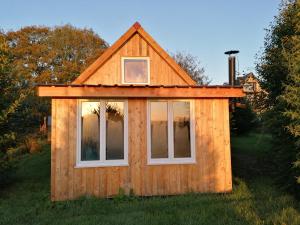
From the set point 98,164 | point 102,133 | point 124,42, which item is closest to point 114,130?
point 102,133

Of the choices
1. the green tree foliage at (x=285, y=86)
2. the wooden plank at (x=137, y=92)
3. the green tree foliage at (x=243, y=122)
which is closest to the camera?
the green tree foliage at (x=285, y=86)

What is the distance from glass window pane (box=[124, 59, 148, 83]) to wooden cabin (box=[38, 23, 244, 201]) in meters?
1.76

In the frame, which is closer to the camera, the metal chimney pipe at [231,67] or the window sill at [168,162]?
the window sill at [168,162]

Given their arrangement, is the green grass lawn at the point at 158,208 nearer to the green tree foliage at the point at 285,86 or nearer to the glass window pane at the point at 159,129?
the green tree foliage at the point at 285,86

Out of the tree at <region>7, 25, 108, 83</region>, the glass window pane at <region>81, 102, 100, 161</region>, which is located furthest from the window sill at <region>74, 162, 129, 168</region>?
the tree at <region>7, 25, 108, 83</region>

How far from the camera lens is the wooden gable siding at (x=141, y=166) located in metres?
8.27

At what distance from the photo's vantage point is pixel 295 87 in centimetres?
745

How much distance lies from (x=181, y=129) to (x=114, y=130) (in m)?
1.92

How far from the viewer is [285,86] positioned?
825 cm

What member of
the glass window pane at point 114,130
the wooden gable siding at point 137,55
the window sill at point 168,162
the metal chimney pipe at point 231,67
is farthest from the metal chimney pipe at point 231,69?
the glass window pane at point 114,130

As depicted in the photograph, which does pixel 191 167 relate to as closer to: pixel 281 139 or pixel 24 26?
pixel 281 139

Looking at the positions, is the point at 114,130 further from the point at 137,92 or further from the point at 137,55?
the point at 137,55

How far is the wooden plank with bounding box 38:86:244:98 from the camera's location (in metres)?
8.16

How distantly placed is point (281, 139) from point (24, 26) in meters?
35.8
